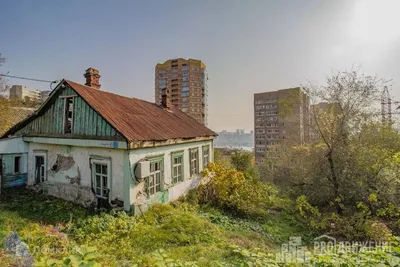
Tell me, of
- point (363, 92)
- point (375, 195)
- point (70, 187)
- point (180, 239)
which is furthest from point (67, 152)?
point (363, 92)

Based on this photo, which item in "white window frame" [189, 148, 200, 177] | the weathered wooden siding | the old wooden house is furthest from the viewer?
"white window frame" [189, 148, 200, 177]

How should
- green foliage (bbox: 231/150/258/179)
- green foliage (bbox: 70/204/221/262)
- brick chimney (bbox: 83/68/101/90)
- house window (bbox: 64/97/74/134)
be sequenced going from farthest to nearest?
green foliage (bbox: 231/150/258/179), brick chimney (bbox: 83/68/101/90), house window (bbox: 64/97/74/134), green foliage (bbox: 70/204/221/262)

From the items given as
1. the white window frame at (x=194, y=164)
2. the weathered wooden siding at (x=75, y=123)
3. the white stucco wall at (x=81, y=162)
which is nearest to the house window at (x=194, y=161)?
the white window frame at (x=194, y=164)

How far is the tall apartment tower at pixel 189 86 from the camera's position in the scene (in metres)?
65.1

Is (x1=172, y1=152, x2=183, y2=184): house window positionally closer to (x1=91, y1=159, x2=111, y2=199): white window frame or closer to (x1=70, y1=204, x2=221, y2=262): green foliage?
(x1=70, y1=204, x2=221, y2=262): green foliage

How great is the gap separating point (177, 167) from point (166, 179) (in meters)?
1.12

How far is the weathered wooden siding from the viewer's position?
809 cm

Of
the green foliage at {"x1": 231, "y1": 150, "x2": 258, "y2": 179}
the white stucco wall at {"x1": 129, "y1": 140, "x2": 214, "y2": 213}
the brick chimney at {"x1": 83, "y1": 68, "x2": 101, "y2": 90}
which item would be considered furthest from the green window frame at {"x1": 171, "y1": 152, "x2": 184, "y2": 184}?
the green foliage at {"x1": 231, "y1": 150, "x2": 258, "y2": 179}

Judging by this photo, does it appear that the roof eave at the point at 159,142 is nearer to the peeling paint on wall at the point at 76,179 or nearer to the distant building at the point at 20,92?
the peeling paint on wall at the point at 76,179

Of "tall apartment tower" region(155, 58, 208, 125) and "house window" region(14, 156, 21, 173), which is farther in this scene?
"tall apartment tower" region(155, 58, 208, 125)

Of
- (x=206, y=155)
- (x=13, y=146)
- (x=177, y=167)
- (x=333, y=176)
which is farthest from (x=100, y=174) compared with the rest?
(x=333, y=176)

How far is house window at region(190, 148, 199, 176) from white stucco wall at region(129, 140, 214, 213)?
0.79 ft

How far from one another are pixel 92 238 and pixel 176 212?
3065 mm

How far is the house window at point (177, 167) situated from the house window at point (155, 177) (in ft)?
3.06
